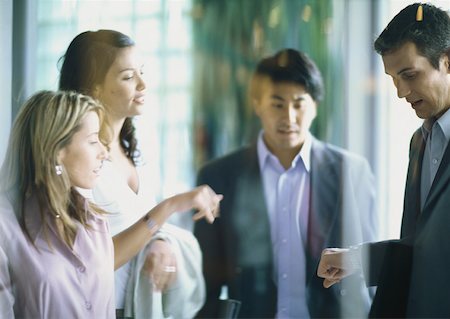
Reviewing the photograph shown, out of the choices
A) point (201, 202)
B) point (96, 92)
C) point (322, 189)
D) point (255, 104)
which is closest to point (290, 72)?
point (255, 104)

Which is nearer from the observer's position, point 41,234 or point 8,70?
point 41,234

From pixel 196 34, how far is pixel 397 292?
2.53ft

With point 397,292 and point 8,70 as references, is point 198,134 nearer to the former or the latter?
point 8,70

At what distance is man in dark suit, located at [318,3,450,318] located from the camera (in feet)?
4.86

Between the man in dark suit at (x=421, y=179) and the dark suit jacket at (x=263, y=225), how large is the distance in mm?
262

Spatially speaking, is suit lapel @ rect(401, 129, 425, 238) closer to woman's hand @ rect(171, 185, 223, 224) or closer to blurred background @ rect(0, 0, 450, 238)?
blurred background @ rect(0, 0, 450, 238)

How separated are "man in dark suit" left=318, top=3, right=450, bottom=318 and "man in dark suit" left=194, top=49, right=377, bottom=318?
0.93 ft

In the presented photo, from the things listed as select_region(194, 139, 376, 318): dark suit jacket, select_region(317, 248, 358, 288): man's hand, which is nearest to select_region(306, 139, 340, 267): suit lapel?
select_region(194, 139, 376, 318): dark suit jacket

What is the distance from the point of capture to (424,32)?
1.54 meters

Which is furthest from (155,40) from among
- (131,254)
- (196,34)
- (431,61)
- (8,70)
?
(431,61)

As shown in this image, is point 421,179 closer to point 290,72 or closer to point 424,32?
point 424,32

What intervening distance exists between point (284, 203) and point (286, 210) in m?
0.02

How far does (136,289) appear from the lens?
1627 millimetres

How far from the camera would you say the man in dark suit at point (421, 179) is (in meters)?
1.48
